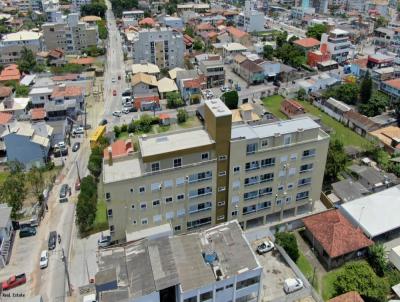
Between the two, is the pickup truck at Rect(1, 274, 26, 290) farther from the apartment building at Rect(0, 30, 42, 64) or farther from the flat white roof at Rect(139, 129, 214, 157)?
the apartment building at Rect(0, 30, 42, 64)

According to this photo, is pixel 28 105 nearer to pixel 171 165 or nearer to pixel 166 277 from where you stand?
pixel 171 165

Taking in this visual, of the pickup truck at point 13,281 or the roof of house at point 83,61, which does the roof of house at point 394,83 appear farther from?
the pickup truck at point 13,281

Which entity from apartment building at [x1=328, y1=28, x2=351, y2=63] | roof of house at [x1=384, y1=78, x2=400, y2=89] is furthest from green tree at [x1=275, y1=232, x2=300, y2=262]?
apartment building at [x1=328, y1=28, x2=351, y2=63]

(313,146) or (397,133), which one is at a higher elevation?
(313,146)

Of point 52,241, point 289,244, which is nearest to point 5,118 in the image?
point 52,241

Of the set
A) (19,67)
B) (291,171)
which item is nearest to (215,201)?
(291,171)

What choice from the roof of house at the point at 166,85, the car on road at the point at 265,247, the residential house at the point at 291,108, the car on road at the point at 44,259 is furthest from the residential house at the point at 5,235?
the residential house at the point at 291,108
